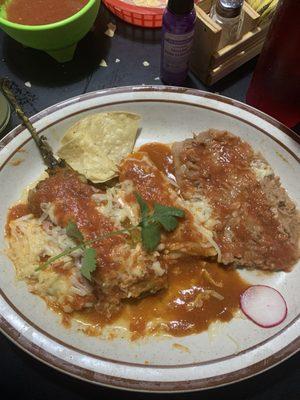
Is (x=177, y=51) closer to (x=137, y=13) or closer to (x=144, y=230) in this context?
(x=137, y=13)

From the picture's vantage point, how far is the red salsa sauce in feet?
9.44

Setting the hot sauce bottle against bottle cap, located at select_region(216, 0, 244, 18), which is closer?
the hot sauce bottle

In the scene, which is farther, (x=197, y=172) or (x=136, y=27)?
(x=136, y=27)

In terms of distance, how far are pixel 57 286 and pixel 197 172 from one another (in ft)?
3.45

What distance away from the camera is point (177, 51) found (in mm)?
2781

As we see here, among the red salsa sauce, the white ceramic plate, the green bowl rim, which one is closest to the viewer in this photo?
the white ceramic plate

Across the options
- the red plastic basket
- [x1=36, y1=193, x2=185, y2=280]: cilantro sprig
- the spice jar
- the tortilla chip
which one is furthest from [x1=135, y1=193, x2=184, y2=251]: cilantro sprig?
the red plastic basket

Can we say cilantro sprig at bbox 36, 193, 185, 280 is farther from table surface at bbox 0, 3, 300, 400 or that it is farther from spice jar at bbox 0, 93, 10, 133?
table surface at bbox 0, 3, 300, 400

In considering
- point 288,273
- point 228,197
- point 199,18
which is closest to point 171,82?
point 199,18

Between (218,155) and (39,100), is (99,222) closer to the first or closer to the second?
(218,155)

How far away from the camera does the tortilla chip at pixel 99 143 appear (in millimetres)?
2643

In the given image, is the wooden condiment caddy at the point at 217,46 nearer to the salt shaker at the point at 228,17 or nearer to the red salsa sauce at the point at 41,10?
the salt shaker at the point at 228,17

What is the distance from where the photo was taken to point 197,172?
101 inches

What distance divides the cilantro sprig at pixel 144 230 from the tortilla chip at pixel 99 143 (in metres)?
0.44
